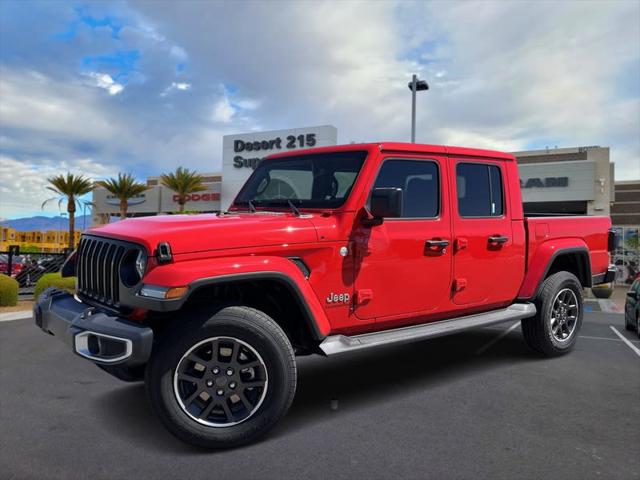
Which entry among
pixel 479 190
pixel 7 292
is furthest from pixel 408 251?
pixel 7 292

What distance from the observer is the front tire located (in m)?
3.10

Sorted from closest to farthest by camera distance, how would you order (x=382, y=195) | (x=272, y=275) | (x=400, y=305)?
(x=272, y=275), (x=382, y=195), (x=400, y=305)

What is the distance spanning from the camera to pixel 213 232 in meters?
3.23

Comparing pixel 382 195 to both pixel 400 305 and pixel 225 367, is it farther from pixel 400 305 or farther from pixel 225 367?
pixel 225 367

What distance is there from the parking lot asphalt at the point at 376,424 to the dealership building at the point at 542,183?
21210 millimetres

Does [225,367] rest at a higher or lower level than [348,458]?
higher

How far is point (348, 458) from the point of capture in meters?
3.06

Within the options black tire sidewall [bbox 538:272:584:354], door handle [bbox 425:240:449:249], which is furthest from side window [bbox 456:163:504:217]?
black tire sidewall [bbox 538:272:584:354]

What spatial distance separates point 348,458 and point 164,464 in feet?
3.56

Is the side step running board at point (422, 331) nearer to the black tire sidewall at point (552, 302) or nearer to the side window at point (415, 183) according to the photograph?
the black tire sidewall at point (552, 302)

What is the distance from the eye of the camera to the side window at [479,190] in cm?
473

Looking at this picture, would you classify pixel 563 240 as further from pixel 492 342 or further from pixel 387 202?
pixel 387 202

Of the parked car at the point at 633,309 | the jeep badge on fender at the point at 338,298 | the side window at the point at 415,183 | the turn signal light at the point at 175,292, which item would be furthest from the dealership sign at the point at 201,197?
the turn signal light at the point at 175,292

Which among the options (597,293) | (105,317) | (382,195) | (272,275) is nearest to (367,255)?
(382,195)
